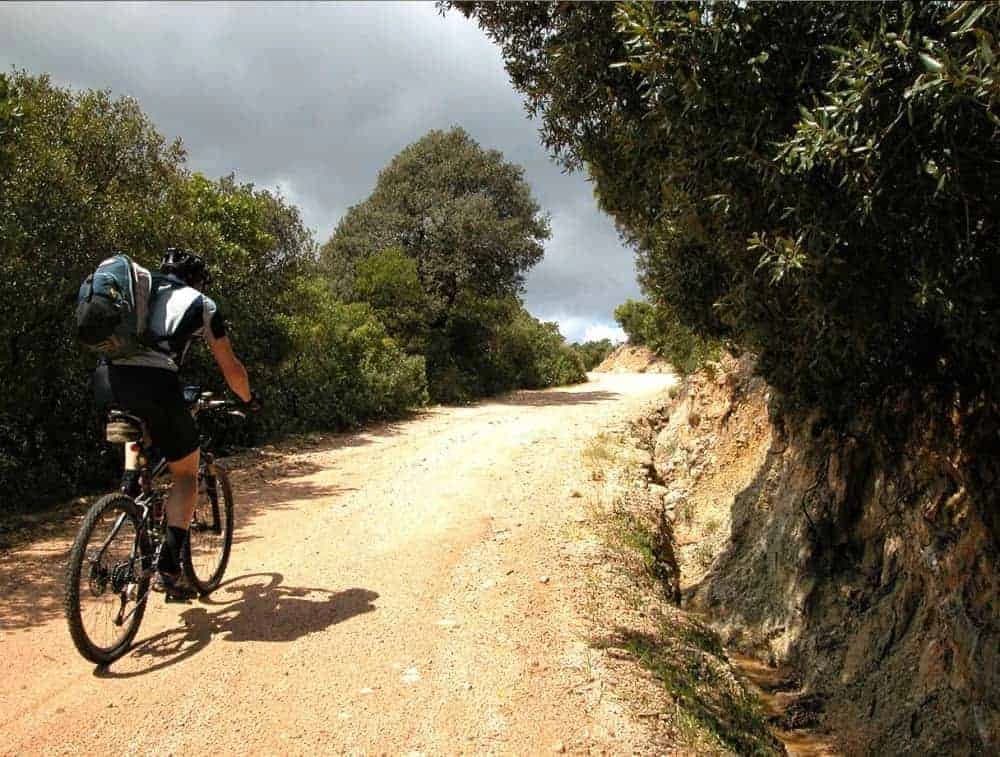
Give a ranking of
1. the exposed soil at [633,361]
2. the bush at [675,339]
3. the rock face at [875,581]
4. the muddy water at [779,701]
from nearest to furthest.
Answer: the rock face at [875,581] < the muddy water at [779,701] < the bush at [675,339] < the exposed soil at [633,361]

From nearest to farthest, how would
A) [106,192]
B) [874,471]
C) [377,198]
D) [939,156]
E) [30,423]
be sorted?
1. [939,156]
2. [874,471]
3. [30,423]
4. [106,192]
5. [377,198]

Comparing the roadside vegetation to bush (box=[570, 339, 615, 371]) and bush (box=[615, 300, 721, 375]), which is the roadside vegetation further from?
bush (box=[570, 339, 615, 371])

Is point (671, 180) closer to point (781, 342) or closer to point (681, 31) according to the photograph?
point (681, 31)

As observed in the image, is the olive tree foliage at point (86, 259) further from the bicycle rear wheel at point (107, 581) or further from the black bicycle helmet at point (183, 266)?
the bicycle rear wheel at point (107, 581)

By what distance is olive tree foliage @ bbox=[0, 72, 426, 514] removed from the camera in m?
7.62

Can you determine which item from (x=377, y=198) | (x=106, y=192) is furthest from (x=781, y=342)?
(x=377, y=198)

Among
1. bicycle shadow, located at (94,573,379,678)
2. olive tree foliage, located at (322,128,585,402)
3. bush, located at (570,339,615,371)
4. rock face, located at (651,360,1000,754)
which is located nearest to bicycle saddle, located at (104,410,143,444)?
bicycle shadow, located at (94,573,379,678)

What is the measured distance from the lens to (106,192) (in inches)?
361

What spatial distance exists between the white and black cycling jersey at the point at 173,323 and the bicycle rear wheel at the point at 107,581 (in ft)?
2.63

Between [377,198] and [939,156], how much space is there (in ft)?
86.2

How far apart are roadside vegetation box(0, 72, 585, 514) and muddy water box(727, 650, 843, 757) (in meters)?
7.98

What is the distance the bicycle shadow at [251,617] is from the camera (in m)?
4.02

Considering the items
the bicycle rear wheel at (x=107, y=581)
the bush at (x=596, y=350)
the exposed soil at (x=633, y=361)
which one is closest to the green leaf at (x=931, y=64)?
the bicycle rear wheel at (x=107, y=581)

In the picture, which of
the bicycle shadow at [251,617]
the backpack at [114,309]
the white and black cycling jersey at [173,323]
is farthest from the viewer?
the bicycle shadow at [251,617]
